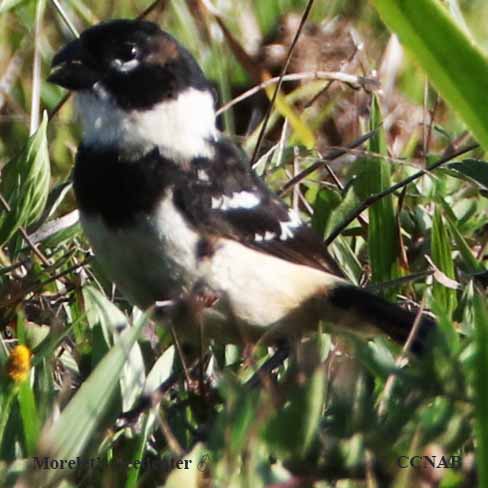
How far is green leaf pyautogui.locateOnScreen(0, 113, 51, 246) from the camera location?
127 inches

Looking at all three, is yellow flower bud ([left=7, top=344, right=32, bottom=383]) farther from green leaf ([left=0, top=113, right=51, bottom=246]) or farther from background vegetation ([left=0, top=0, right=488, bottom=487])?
green leaf ([left=0, top=113, right=51, bottom=246])

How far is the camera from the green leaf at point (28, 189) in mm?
3217

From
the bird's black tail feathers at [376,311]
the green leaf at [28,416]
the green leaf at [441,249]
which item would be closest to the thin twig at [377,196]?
the green leaf at [441,249]

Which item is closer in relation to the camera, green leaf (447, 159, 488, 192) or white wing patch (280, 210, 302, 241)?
green leaf (447, 159, 488, 192)

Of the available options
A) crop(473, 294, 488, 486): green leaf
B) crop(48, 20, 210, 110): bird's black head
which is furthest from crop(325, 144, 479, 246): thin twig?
crop(473, 294, 488, 486): green leaf

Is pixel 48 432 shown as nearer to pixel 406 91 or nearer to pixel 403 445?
pixel 403 445

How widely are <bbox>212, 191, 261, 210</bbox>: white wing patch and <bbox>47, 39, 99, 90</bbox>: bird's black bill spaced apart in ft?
1.26

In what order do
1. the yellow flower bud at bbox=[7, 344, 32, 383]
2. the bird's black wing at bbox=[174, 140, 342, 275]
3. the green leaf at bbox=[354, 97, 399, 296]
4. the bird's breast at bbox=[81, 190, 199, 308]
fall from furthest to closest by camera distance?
the green leaf at bbox=[354, 97, 399, 296] < the bird's black wing at bbox=[174, 140, 342, 275] < the bird's breast at bbox=[81, 190, 199, 308] < the yellow flower bud at bbox=[7, 344, 32, 383]

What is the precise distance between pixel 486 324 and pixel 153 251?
120cm

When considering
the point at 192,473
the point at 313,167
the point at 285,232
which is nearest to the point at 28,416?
the point at 192,473

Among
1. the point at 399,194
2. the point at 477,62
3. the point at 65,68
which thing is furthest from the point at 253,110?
the point at 477,62

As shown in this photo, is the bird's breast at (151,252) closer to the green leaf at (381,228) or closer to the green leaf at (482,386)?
the green leaf at (381,228)

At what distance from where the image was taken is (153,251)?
107 inches

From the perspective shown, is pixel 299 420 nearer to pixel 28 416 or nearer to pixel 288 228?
pixel 28 416
